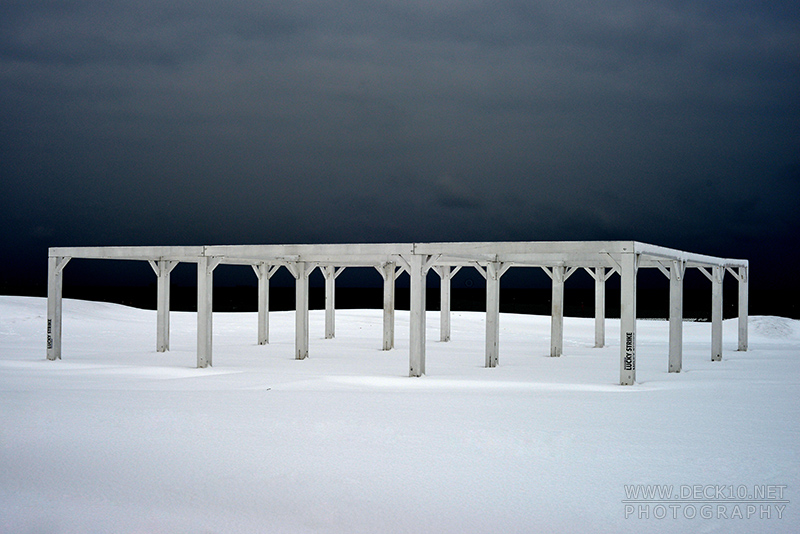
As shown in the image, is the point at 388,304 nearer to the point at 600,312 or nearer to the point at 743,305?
the point at 600,312

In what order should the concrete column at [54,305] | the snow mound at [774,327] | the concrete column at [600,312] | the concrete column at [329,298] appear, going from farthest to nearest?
1. the snow mound at [774,327]
2. the concrete column at [329,298]
3. the concrete column at [600,312]
4. the concrete column at [54,305]

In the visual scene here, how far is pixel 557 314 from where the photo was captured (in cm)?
2250

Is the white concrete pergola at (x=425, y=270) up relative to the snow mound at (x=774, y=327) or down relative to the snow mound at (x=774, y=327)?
up

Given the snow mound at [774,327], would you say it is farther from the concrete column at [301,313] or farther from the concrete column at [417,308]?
the concrete column at [417,308]

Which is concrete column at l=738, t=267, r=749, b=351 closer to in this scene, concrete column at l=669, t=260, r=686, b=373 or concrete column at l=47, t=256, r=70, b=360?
concrete column at l=669, t=260, r=686, b=373

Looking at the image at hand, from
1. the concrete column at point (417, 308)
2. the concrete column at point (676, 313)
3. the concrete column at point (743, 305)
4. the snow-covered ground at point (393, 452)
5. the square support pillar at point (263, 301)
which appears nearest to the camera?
the snow-covered ground at point (393, 452)

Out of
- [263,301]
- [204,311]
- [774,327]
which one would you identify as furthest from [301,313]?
[774,327]

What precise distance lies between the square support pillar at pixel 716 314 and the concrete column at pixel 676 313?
422 centimetres

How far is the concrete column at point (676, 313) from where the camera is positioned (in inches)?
651

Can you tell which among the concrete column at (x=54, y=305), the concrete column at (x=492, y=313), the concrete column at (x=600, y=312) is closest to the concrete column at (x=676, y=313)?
the concrete column at (x=492, y=313)

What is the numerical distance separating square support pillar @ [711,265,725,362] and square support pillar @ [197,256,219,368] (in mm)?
13546

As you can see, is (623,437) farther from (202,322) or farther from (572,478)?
(202,322)

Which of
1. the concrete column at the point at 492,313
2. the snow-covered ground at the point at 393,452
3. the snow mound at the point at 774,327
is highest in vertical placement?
the concrete column at the point at 492,313

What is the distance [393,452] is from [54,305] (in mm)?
14369
